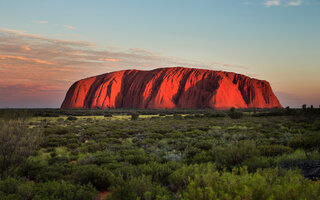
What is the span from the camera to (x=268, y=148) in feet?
26.0

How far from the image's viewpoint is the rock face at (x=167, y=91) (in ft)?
273

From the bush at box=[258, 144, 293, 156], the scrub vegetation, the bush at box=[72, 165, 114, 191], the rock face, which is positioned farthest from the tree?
the rock face

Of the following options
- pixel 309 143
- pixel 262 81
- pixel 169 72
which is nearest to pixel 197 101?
pixel 169 72

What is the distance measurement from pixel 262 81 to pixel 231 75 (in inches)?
682

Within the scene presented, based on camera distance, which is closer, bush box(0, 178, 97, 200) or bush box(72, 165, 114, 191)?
bush box(0, 178, 97, 200)

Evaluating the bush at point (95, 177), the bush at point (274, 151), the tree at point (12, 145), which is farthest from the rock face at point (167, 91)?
the bush at point (95, 177)

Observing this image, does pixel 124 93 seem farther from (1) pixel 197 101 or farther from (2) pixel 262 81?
(2) pixel 262 81

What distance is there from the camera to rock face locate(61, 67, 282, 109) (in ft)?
273

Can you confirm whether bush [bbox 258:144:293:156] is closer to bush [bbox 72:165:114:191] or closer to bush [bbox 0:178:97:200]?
bush [bbox 72:165:114:191]

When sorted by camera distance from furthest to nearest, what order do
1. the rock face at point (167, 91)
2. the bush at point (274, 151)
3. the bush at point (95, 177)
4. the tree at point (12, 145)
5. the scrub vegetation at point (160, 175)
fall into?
the rock face at point (167, 91), the bush at point (274, 151), the tree at point (12, 145), the bush at point (95, 177), the scrub vegetation at point (160, 175)

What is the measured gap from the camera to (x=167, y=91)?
85.3 meters

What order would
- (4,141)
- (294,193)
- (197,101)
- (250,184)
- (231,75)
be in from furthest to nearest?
1. (231,75)
2. (197,101)
3. (4,141)
4. (250,184)
5. (294,193)

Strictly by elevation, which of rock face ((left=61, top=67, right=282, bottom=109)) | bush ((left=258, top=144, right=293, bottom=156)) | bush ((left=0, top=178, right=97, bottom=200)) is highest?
rock face ((left=61, top=67, right=282, bottom=109))

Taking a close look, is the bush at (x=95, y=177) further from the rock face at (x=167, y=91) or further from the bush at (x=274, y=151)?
the rock face at (x=167, y=91)
